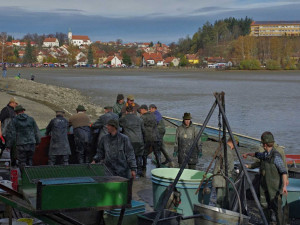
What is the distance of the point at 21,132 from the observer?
10062mm

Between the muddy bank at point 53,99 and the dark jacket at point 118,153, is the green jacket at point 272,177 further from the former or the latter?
the muddy bank at point 53,99

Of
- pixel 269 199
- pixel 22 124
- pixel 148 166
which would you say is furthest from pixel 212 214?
pixel 148 166

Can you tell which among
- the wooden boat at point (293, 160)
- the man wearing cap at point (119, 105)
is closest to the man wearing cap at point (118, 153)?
the man wearing cap at point (119, 105)

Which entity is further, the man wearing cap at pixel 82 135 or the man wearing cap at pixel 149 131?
the man wearing cap at pixel 149 131

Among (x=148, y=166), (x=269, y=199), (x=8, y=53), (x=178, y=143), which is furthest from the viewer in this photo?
(x=8, y=53)

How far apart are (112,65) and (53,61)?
25.1m

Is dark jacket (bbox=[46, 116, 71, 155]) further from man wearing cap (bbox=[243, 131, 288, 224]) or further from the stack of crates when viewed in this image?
man wearing cap (bbox=[243, 131, 288, 224])

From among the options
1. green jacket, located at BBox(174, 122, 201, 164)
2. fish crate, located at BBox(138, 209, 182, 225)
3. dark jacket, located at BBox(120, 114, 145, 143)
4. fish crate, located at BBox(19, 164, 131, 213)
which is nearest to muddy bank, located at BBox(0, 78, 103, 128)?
dark jacket, located at BBox(120, 114, 145, 143)

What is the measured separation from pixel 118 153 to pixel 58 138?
9.00 feet

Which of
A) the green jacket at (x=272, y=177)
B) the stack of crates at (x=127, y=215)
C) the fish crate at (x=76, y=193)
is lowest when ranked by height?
the stack of crates at (x=127, y=215)

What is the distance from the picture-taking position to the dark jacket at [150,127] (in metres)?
11.2

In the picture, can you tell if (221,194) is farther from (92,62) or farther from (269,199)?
(92,62)

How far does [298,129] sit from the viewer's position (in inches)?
1090

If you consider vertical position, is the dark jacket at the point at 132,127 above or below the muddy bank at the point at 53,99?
above
